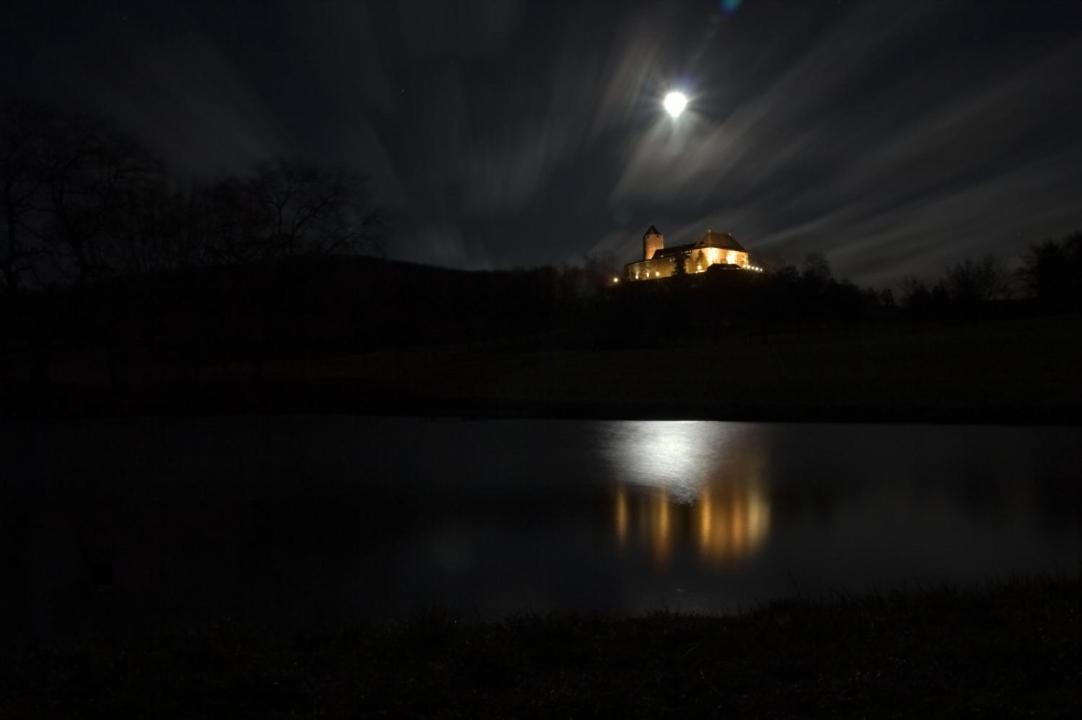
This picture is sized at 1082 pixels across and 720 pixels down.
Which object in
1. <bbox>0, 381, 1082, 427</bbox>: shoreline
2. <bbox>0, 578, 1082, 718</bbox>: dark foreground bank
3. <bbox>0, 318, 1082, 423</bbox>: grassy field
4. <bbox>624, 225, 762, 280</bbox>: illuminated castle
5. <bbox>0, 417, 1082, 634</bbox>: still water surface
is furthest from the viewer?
<bbox>624, 225, 762, 280</bbox>: illuminated castle

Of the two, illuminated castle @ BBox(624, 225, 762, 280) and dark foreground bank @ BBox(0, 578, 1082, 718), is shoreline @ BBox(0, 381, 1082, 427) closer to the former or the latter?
dark foreground bank @ BBox(0, 578, 1082, 718)

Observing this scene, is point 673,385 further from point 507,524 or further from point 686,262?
point 686,262

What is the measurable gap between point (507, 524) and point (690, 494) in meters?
4.73

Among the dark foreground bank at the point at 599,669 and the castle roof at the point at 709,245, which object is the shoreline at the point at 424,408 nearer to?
the dark foreground bank at the point at 599,669

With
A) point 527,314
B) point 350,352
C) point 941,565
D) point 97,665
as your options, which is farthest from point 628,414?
point 527,314

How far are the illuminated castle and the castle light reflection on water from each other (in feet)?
380

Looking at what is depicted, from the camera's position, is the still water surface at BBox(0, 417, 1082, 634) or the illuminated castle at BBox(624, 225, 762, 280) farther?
the illuminated castle at BBox(624, 225, 762, 280)

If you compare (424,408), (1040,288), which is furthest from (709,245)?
(424,408)

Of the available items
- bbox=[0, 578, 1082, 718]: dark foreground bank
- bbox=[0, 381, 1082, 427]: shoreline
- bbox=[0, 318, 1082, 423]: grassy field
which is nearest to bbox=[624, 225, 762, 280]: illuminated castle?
bbox=[0, 318, 1082, 423]: grassy field

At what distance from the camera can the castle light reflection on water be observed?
11.5 m

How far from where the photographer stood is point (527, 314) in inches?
4023

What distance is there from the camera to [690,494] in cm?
1561

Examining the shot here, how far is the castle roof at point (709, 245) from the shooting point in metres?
148

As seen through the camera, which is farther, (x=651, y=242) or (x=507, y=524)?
(x=651, y=242)
